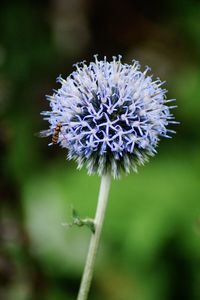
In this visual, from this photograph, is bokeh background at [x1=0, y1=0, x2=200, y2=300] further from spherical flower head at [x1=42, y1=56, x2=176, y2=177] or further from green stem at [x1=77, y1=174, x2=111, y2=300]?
green stem at [x1=77, y1=174, x2=111, y2=300]

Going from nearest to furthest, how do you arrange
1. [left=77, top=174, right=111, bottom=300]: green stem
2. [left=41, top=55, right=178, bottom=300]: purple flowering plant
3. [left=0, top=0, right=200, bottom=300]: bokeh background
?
[left=77, top=174, right=111, bottom=300]: green stem
[left=41, top=55, right=178, bottom=300]: purple flowering plant
[left=0, top=0, right=200, bottom=300]: bokeh background

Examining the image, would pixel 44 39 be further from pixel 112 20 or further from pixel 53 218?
pixel 53 218

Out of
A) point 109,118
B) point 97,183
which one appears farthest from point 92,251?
point 97,183

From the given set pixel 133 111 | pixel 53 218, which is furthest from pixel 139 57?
pixel 133 111

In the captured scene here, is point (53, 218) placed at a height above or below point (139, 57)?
below

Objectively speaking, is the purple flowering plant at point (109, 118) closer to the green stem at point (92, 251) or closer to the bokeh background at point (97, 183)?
the green stem at point (92, 251)

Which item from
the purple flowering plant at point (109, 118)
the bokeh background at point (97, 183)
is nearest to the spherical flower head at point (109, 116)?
the purple flowering plant at point (109, 118)

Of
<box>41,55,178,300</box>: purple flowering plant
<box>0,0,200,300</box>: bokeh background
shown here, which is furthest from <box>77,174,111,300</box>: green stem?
<box>0,0,200,300</box>: bokeh background
